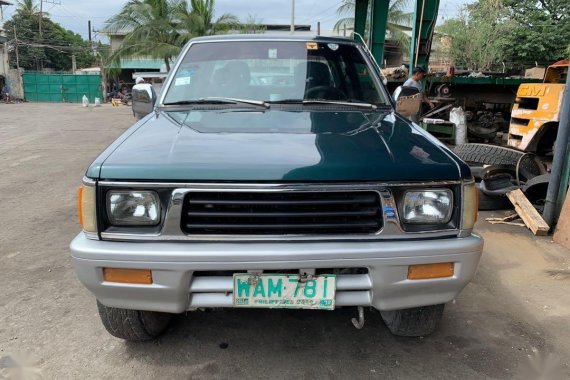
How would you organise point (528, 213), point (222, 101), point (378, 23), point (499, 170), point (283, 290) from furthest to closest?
point (378, 23)
point (499, 170)
point (528, 213)
point (222, 101)
point (283, 290)

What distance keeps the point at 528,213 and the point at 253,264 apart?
12.4 ft

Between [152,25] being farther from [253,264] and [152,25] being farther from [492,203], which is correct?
[253,264]

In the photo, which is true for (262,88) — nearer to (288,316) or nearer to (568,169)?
(288,316)

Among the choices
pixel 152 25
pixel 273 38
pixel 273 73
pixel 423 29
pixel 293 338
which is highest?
pixel 152 25

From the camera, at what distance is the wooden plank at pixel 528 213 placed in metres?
4.53

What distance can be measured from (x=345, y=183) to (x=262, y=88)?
1.43 m

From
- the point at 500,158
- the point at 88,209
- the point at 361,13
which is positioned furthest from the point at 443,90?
the point at 88,209

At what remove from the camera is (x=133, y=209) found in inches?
81.8

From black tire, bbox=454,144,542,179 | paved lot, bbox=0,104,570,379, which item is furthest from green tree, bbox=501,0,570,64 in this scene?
paved lot, bbox=0,104,570,379

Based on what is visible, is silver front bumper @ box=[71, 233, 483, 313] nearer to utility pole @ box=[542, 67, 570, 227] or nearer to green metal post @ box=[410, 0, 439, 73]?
utility pole @ box=[542, 67, 570, 227]

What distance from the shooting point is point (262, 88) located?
3219mm

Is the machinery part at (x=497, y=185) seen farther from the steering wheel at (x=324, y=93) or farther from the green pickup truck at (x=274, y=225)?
the green pickup truck at (x=274, y=225)

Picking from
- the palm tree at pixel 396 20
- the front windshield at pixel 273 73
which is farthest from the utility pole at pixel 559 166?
the palm tree at pixel 396 20

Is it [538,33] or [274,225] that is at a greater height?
[538,33]
